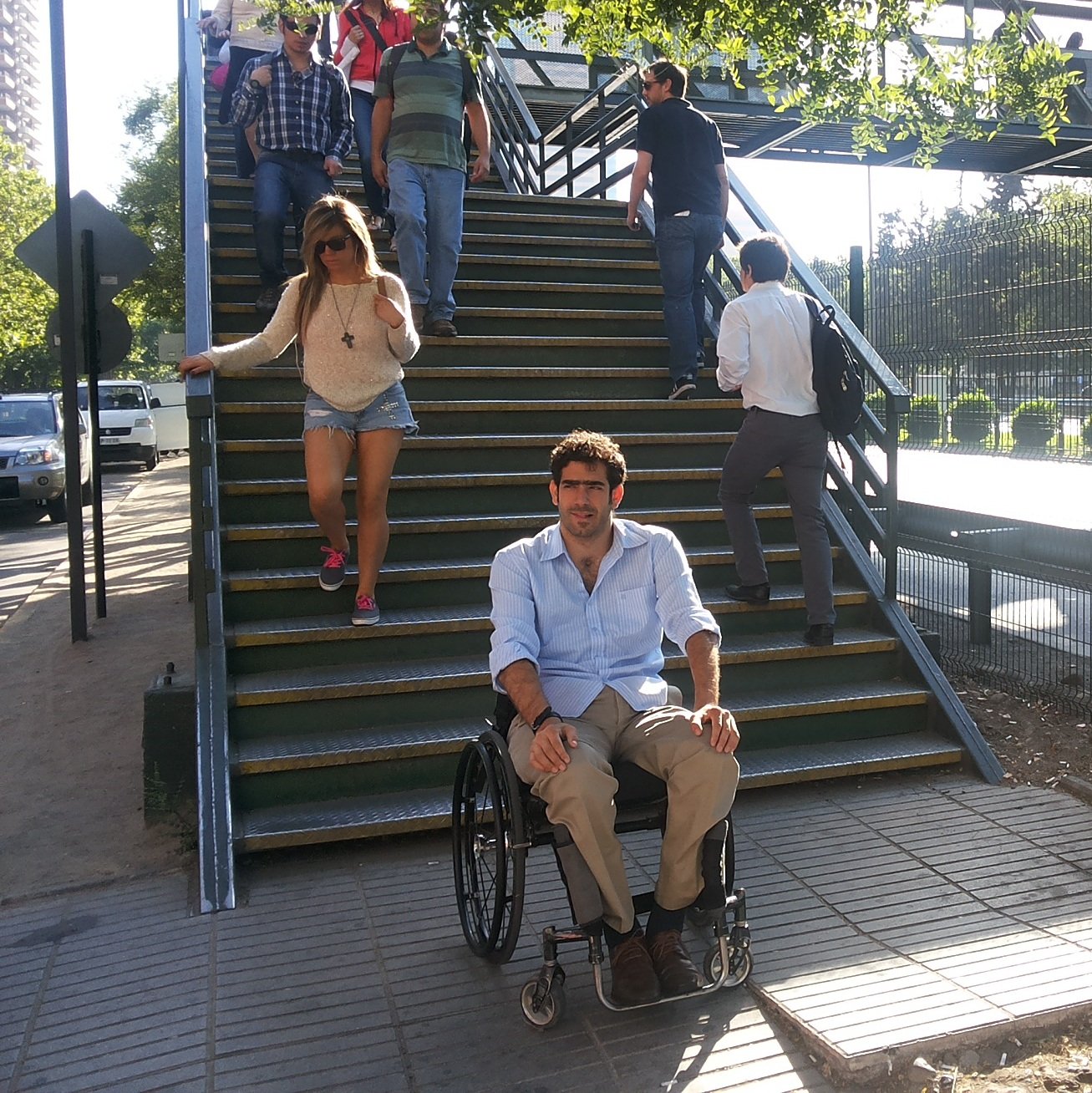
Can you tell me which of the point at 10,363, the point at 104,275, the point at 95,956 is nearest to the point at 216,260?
the point at 104,275

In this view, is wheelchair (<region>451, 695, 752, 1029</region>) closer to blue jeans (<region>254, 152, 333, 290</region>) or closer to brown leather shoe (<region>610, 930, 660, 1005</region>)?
brown leather shoe (<region>610, 930, 660, 1005</region>)

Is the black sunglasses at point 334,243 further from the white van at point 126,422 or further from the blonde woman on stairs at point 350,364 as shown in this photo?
the white van at point 126,422

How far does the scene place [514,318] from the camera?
7723 millimetres

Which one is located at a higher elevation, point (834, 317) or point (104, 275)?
point (104, 275)

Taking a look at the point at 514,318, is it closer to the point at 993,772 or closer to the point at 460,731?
the point at 460,731

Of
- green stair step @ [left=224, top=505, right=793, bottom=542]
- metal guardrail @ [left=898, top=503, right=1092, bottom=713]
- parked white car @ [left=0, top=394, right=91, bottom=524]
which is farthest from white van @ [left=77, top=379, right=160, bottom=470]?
metal guardrail @ [left=898, top=503, right=1092, bottom=713]

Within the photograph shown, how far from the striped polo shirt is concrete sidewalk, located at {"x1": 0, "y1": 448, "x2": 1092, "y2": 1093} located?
13.5ft

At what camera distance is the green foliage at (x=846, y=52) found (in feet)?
14.2

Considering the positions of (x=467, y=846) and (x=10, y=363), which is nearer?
(x=467, y=846)

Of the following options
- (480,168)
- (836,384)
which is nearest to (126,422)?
(480,168)

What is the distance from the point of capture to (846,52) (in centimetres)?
481

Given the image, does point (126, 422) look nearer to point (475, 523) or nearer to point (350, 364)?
point (475, 523)

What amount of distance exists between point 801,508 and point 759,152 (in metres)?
9.29

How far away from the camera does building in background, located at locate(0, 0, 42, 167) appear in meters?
Result: 126
